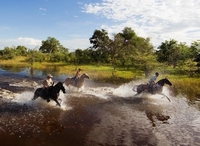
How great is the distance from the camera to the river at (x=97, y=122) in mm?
11180

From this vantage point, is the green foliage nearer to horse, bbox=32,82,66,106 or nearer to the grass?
the grass

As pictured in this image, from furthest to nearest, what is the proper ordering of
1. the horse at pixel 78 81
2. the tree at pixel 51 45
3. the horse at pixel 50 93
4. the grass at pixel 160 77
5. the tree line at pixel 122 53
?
the tree at pixel 51 45 < the tree line at pixel 122 53 < the grass at pixel 160 77 < the horse at pixel 78 81 < the horse at pixel 50 93

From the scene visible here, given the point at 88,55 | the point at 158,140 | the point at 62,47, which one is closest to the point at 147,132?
the point at 158,140

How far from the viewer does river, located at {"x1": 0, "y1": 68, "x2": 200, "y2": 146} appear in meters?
11.2

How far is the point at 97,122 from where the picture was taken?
13.8 metres

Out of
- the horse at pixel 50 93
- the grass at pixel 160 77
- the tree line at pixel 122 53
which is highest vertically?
the tree line at pixel 122 53

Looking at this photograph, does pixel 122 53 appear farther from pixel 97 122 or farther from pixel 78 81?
pixel 97 122

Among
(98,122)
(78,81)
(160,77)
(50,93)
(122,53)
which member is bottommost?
(98,122)

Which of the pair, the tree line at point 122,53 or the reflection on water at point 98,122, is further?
the tree line at point 122,53

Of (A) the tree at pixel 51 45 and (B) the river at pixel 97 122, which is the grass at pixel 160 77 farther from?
(A) the tree at pixel 51 45

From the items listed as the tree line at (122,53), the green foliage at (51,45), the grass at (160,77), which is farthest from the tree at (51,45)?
the grass at (160,77)

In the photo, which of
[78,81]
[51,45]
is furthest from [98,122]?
[51,45]

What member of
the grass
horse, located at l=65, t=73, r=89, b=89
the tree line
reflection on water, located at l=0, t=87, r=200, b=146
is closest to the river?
reflection on water, located at l=0, t=87, r=200, b=146

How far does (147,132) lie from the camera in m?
12.5
